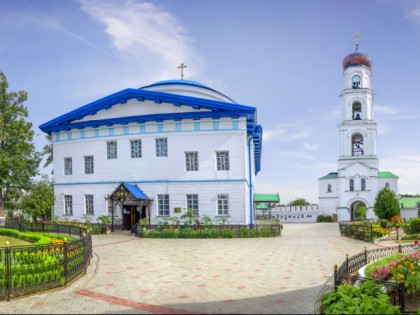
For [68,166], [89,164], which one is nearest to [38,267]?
[89,164]

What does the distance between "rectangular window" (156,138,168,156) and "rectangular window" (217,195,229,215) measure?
4811 mm

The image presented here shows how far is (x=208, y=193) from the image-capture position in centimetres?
2670

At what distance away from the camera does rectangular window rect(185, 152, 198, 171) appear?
2725cm

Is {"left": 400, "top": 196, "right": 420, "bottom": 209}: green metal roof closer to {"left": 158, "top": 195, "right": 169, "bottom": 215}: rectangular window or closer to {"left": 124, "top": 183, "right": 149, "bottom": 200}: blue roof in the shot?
{"left": 158, "top": 195, "right": 169, "bottom": 215}: rectangular window

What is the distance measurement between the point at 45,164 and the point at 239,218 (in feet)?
74.8

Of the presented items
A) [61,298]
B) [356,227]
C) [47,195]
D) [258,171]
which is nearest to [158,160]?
[47,195]

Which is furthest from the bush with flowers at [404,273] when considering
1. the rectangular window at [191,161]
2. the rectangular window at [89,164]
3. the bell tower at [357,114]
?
the bell tower at [357,114]

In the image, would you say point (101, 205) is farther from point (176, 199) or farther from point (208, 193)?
point (208, 193)

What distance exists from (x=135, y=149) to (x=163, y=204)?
4359mm

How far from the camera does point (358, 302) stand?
24.5 feet

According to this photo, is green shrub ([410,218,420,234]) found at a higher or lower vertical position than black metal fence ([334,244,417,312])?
lower

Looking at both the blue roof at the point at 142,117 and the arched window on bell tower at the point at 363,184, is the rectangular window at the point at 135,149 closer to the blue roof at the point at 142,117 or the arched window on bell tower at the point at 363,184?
the blue roof at the point at 142,117

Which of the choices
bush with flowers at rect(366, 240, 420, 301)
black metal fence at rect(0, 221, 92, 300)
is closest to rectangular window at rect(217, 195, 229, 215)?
black metal fence at rect(0, 221, 92, 300)

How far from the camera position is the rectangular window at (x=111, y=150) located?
1143 inches
